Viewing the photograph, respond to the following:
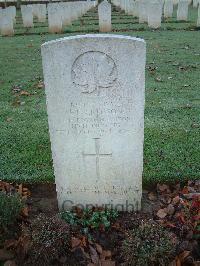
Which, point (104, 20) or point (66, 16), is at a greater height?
point (66, 16)

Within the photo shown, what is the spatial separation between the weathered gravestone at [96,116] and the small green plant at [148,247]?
25.7 inches

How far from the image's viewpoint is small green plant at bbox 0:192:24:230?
11.4ft

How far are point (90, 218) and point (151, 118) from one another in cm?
271

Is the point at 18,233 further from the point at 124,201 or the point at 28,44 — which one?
the point at 28,44

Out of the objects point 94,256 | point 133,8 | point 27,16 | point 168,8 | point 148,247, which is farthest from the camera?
point 133,8

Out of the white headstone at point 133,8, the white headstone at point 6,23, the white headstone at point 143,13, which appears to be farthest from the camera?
the white headstone at point 133,8

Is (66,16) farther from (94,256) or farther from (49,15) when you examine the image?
(94,256)

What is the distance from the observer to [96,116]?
3383 millimetres

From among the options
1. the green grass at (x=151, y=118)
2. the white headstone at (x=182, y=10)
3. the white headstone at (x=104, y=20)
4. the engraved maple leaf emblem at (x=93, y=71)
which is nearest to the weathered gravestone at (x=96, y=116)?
the engraved maple leaf emblem at (x=93, y=71)

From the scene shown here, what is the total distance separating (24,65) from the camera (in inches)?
393

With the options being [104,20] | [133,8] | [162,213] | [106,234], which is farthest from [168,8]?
[106,234]

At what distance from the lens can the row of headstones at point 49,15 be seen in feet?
50.9

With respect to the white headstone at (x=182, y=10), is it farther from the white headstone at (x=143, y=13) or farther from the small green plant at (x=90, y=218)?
the small green plant at (x=90, y=218)

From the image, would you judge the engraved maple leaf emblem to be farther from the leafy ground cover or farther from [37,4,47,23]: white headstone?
[37,4,47,23]: white headstone
